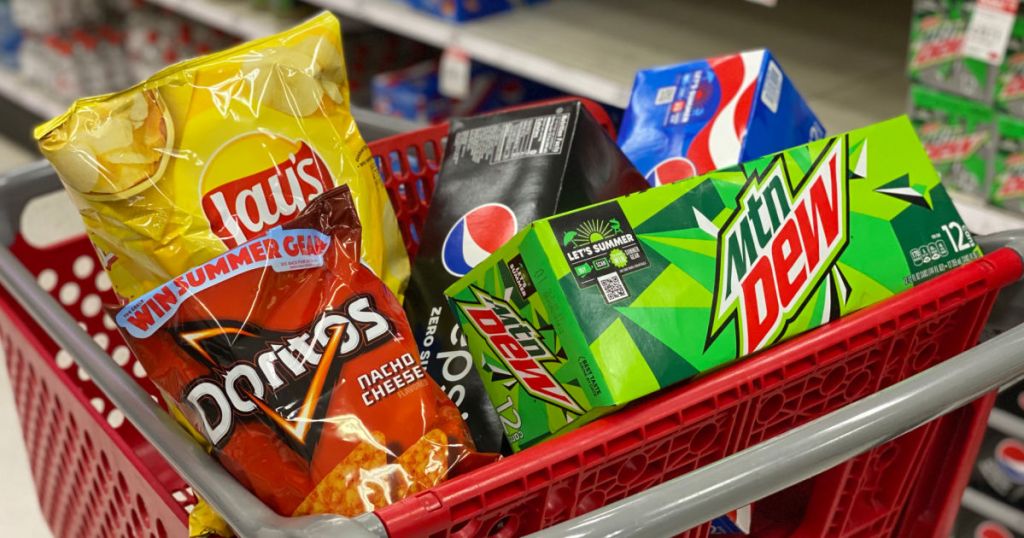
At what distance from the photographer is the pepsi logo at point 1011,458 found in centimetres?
159

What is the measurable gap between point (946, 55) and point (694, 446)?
0.93 meters

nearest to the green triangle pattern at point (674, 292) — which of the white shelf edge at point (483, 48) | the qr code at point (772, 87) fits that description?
the qr code at point (772, 87)

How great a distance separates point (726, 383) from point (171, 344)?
0.40 meters

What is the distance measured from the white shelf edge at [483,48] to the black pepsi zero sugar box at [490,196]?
0.68 metres

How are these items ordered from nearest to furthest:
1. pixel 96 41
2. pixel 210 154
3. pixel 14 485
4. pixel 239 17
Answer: pixel 210 154, pixel 14 485, pixel 239 17, pixel 96 41

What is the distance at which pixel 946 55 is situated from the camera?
4.85 feet

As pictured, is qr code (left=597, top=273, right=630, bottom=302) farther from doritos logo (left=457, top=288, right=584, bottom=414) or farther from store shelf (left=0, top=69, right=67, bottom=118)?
store shelf (left=0, top=69, right=67, bottom=118)

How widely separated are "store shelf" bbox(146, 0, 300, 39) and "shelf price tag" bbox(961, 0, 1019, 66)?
5.14ft

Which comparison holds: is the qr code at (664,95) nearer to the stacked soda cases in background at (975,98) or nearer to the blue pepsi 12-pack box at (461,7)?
the stacked soda cases in background at (975,98)

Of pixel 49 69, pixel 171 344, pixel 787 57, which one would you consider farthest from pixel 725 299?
pixel 49 69

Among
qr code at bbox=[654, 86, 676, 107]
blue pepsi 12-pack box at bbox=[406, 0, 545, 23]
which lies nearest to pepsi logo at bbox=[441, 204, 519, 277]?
qr code at bbox=[654, 86, 676, 107]

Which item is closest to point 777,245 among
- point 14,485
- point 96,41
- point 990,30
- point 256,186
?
point 256,186

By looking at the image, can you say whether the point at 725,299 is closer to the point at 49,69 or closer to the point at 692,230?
the point at 692,230

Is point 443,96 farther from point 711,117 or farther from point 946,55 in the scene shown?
point 711,117
